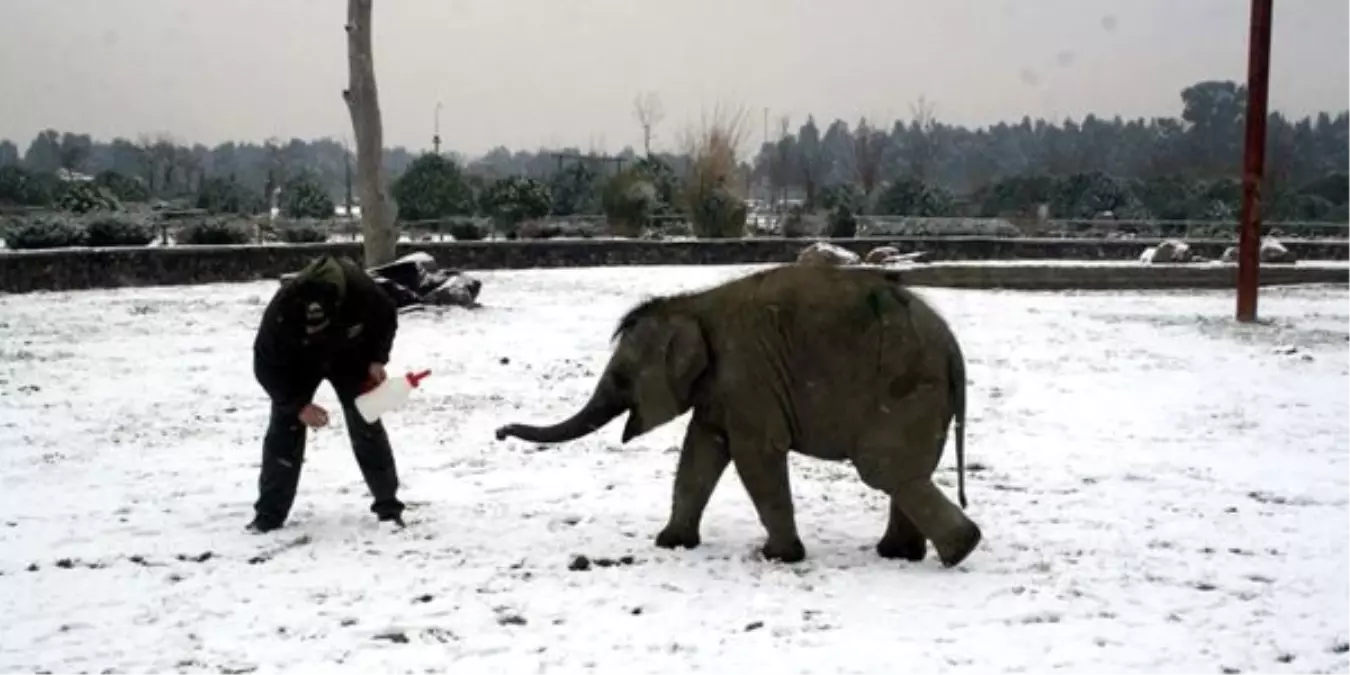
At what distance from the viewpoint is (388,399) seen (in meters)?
7.52

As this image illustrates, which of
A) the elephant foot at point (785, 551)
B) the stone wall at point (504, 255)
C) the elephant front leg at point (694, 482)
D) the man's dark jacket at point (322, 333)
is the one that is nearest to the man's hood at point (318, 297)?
the man's dark jacket at point (322, 333)

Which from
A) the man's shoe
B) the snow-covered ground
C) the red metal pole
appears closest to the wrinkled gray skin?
the snow-covered ground

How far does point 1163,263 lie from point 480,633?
1107 inches

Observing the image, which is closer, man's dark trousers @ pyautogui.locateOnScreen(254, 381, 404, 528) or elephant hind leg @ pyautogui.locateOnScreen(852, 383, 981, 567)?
elephant hind leg @ pyautogui.locateOnScreen(852, 383, 981, 567)

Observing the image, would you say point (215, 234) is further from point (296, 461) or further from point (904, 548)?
point (904, 548)

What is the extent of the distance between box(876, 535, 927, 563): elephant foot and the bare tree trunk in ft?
56.8

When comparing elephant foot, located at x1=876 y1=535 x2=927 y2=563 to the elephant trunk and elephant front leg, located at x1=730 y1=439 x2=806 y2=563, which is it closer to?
elephant front leg, located at x1=730 y1=439 x2=806 y2=563

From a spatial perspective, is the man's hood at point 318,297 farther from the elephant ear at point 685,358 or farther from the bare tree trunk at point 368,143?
the bare tree trunk at point 368,143

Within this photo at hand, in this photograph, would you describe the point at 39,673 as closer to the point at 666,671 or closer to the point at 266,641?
the point at 266,641

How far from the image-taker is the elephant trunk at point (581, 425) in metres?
7.16

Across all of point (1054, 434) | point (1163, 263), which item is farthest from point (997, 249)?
point (1054, 434)

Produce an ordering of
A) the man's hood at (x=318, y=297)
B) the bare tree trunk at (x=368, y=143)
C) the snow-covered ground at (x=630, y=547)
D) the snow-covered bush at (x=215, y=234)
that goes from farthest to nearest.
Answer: the snow-covered bush at (x=215, y=234) → the bare tree trunk at (x=368, y=143) → the man's hood at (x=318, y=297) → the snow-covered ground at (x=630, y=547)

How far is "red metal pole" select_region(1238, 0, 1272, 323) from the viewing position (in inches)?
→ 793

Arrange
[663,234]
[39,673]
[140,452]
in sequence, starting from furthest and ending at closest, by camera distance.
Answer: [663,234] < [140,452] < [39,673]
